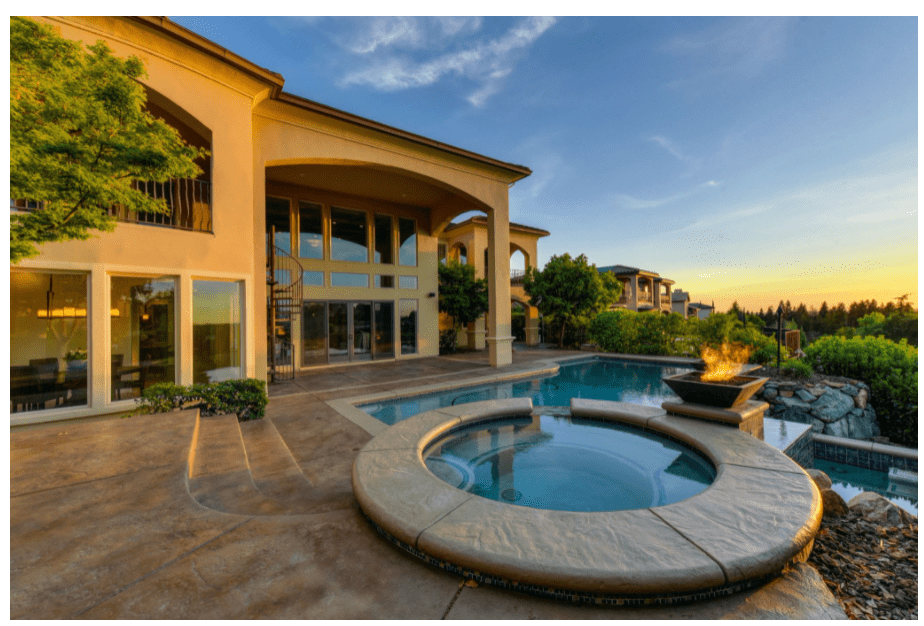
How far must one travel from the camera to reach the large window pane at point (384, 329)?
1335 cm

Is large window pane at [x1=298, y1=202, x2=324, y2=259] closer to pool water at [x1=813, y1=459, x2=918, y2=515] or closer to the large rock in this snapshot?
pool water at [x1=813, y1=459, x2=918, y2=515]

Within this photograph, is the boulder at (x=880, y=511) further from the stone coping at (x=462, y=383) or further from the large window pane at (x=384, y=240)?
the large window pane at (x=384, y=240)

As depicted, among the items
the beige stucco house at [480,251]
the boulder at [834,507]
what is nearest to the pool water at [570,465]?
the boulder at [834,507]

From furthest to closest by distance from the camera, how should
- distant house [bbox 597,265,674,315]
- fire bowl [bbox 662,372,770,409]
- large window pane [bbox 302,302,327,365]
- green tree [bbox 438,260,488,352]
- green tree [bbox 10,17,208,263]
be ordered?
distant house [bbox 597,265,674,315], green tree [bbox 438,260,488,352], large window pane [bbox 302,302,327,365], fire bowl [bbox 662,372,770,409], green tree [bbox 10,17,208,263]

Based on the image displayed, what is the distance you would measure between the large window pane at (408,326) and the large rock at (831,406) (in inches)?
466

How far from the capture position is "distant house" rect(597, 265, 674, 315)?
1102 inches

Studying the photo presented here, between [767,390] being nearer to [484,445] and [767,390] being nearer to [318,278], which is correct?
[484,445]

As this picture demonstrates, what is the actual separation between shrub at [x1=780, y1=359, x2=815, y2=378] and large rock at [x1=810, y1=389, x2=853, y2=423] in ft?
2.02

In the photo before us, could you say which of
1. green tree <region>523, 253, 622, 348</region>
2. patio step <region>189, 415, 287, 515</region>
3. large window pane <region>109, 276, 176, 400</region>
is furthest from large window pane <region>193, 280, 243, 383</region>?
green tree <region>523, 253, 622, 348</region>

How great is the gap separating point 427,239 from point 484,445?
11.2 metres

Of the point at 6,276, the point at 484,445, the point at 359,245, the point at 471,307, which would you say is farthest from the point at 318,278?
the point at 484,445

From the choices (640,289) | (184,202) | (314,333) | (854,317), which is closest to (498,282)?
(314,333)

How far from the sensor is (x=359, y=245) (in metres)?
13.1

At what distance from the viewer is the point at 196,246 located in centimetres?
633
